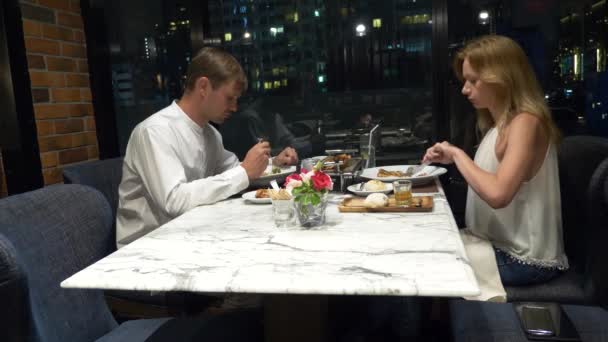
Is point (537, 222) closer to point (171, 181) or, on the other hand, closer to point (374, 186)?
point (374, 186)

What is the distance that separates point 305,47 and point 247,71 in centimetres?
39

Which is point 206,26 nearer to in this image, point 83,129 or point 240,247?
point 83,129

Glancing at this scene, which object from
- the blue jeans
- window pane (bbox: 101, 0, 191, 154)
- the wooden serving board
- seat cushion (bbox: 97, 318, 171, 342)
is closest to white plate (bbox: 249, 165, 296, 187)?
the wooden serving board

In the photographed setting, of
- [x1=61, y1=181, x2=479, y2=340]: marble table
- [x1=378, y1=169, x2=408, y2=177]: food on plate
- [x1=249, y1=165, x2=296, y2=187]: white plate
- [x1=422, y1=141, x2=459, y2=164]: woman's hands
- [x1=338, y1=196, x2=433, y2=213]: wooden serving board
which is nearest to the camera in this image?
[x1=61, y1=181, x2=479, y2=340]: marble table

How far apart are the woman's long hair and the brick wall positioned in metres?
2.01

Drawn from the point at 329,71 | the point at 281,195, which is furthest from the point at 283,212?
the point at 329,71

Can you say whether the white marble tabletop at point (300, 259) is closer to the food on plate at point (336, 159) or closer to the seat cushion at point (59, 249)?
the seat cushion at point (59, 249)

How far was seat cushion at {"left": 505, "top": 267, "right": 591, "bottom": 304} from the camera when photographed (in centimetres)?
167

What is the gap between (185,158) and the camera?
2145mm

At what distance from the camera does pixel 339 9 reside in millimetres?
3004

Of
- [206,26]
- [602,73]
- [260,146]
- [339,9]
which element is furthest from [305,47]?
[602,73]

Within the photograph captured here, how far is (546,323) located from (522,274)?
1.60 ft

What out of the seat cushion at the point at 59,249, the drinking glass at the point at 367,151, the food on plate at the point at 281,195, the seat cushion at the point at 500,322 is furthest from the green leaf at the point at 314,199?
the drinking glass at the point at 367,151

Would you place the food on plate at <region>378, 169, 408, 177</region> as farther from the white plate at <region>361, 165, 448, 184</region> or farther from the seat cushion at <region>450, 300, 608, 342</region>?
the seat cushion at <region>450, 300, 608, 342</region>
